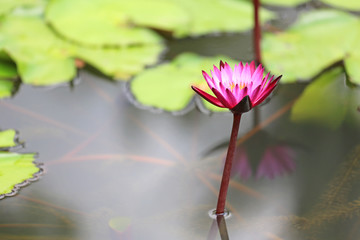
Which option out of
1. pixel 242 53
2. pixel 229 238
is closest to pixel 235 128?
pixel 229 238

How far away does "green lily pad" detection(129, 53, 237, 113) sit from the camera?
1.58m

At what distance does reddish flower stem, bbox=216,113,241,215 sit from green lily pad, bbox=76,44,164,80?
66cm

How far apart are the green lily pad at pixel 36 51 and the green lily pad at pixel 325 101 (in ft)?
2.38

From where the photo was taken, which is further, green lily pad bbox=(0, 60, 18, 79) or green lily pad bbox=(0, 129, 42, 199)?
green lily pad bbox=(0, 60, 18, 79)

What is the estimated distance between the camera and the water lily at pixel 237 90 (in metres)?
1.05

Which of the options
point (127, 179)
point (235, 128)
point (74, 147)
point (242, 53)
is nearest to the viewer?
point (235, 128)

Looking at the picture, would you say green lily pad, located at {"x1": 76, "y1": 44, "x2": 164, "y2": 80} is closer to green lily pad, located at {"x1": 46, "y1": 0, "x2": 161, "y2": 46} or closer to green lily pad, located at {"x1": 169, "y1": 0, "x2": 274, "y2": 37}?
green lily pad, located at {"x1": 46, "y1": 0, "x2": 161, "y2": 46}

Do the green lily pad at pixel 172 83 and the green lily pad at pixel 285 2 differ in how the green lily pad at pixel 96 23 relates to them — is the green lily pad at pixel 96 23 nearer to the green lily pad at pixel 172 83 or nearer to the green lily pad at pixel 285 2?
the green lily pad at pixel 172 83

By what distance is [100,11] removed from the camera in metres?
1.94

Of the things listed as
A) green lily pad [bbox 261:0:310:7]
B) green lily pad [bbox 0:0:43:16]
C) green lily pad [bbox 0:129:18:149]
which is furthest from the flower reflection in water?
green lily pad [bbox 0:0:43:16]

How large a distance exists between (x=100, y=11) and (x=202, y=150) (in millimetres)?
770

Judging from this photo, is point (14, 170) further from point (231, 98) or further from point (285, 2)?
point (285, 2)

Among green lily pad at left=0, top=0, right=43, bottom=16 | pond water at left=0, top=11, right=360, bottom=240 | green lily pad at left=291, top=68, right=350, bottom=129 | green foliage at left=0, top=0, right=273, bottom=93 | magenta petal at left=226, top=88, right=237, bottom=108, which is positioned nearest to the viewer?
magenta petal at left=226, top=88, right=237, bottom=108

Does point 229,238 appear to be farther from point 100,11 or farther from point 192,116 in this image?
point 100,11
